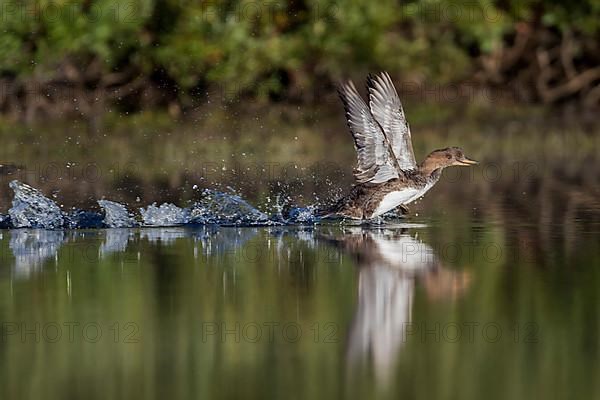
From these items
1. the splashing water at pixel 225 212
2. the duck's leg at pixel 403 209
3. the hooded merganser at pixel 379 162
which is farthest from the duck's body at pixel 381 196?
the splashing water at pixel 225 212

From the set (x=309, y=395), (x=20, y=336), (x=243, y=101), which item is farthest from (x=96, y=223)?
(x=243, y=101)

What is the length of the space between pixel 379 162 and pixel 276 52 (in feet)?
27.4

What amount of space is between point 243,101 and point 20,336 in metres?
12.1

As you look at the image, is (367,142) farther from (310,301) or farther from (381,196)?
(310,301)

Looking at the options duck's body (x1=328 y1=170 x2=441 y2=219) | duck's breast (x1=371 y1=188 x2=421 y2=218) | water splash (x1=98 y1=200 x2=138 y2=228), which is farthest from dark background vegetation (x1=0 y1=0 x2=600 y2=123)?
duck's breast (x1=371 y1=188 x2=421 y2=218)

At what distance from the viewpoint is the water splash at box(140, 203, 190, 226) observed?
9.55m

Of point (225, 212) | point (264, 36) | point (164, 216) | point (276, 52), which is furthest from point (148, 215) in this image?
point (264, 36)

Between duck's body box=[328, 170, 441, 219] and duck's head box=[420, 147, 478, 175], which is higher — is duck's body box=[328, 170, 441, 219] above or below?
below

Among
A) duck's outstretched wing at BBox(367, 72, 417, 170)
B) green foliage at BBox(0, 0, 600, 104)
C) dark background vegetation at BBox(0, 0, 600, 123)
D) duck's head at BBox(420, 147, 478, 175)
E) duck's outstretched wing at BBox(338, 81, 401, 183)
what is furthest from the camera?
dark background vegetation at BBox(0, 0, 600, 123)

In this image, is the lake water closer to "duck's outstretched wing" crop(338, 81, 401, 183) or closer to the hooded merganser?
the hooded merganser

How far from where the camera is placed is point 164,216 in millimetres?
9633

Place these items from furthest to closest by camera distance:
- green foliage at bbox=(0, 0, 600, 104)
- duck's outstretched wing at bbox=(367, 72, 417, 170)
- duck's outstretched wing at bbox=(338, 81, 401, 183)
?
green foliage at bbox=(0, 0, 600, 104)
duck's outstretched wing at bbox=(367, 72, 417, 170)
duck's outstretched wing at bbox=(338, 81, 401, 183)

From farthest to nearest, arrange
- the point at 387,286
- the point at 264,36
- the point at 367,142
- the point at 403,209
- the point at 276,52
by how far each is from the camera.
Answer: the point at 264,36 → the point at 276,52 → the point at 403,209 → the point at 367,142 → the point at 387,286

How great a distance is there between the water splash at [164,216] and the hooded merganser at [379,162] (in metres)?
1.00
